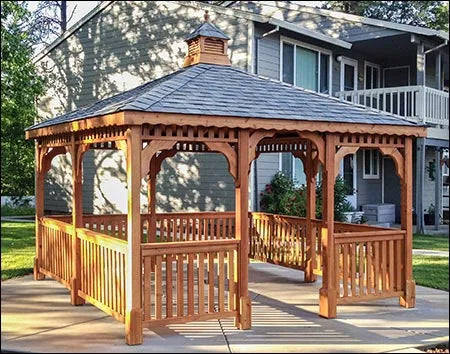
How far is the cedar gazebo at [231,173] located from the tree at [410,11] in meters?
25.3

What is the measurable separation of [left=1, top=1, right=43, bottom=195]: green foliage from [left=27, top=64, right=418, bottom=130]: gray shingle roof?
727 centimetres

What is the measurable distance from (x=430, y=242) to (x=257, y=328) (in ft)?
28.5

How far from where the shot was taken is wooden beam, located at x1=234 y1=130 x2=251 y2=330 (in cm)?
651

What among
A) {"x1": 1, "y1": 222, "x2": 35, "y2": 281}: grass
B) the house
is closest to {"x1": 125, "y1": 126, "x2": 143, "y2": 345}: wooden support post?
{"x1": 1, "y1": 222, "x2": 35, "y2": 281}: grass

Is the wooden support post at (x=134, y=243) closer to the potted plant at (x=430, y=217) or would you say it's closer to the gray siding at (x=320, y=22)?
the gray siding at (x=320, y=22)

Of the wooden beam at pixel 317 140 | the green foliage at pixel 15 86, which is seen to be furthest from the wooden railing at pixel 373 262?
the green foliage at pixel 15 86

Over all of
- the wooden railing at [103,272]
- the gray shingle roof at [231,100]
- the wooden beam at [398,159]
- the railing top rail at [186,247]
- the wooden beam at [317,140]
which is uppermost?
the gray shingle roof at [231,100]

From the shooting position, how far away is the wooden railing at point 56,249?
26.5ft

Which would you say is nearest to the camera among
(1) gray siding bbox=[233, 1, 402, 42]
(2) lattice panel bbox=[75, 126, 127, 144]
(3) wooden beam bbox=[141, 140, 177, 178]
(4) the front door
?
(3) wooden beam bbox=[141, 140, 177, 178]

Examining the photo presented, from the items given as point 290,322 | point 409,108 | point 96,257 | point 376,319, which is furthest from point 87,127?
point 409,108

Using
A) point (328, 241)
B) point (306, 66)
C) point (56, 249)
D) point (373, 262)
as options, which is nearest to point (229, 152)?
point (328, 241)

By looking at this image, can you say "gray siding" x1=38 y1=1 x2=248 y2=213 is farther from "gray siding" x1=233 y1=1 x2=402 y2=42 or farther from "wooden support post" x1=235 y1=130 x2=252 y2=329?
"wooden support post" x1=235 y1=130 x2=252 y2=329

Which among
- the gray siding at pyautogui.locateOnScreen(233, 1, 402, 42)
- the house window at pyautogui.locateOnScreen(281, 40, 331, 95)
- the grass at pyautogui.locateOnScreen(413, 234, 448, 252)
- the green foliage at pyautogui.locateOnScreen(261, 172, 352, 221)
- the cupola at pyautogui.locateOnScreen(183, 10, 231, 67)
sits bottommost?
the grass at pyautogui.locateOnScreen(413, 234, 448, 252)

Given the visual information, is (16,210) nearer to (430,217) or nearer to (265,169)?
(265,169)
